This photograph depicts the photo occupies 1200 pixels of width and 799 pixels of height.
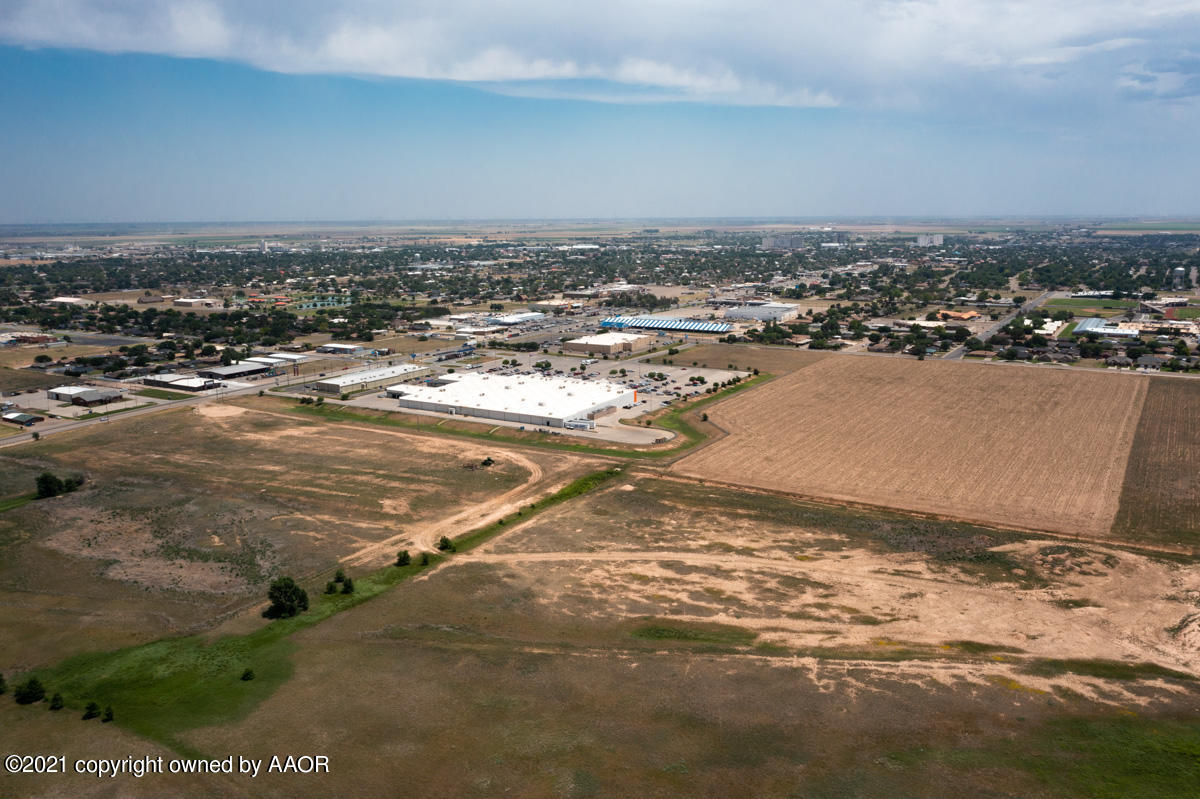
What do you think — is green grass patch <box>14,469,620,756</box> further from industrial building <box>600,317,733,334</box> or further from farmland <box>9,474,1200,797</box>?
industrial building <box>600,317,733,334</box>

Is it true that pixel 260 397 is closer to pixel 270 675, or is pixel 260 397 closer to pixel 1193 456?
pixel 270 675

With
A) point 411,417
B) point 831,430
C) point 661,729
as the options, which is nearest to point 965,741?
point 661,729

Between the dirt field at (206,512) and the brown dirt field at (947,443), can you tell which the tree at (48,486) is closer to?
the dirt field at (206,512)

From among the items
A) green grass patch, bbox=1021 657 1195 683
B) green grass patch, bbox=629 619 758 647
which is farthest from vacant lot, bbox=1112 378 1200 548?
green grass patch, bbox=629 619 758 647

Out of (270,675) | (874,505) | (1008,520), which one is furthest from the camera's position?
(874,505)

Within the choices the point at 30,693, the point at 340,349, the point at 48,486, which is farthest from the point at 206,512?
the point at 340,349

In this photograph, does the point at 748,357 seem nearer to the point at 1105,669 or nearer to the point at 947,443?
the point at 947,443
